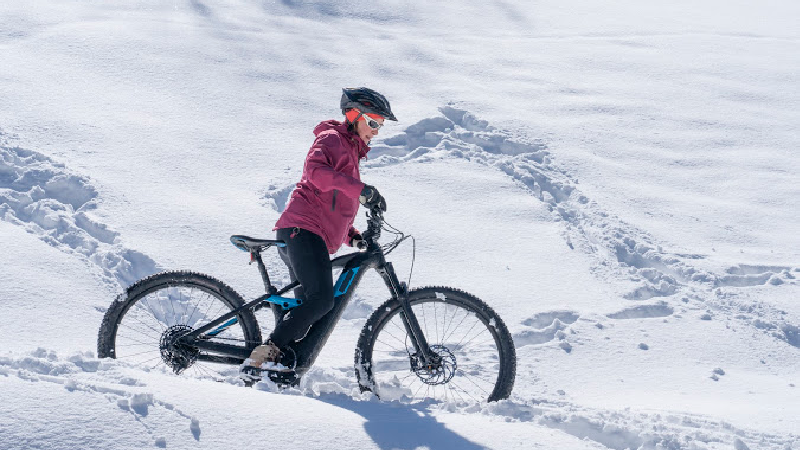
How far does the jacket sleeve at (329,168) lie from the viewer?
3865 millimetres

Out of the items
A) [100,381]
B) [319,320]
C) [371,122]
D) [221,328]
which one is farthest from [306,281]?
[100,381]

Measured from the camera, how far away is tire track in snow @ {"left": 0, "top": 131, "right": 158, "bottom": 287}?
6.15m

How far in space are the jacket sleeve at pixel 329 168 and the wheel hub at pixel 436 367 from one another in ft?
3.63

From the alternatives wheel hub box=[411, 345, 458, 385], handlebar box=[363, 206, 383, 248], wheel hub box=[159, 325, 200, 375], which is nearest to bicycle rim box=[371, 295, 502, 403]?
wheel hub box=[411, 345, 458, 385]

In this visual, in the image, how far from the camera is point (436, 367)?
13.9 feet

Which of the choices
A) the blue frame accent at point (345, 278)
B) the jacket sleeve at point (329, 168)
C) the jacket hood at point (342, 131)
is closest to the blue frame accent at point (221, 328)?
the blue frame accent at point (345, 278)

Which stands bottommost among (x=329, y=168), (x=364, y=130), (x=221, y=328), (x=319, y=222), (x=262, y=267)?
(x=221, y=328)

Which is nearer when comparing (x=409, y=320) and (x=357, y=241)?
(x=409, y=320)

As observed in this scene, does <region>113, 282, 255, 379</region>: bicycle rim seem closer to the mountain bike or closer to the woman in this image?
the mountain bike

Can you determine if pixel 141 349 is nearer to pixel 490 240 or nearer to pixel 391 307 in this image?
pixel 391 307

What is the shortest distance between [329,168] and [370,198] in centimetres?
29

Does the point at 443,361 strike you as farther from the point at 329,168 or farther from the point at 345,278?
the point at 329,168

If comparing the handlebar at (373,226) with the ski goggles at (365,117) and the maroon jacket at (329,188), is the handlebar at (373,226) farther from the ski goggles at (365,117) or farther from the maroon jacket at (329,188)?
the ski goggles at (365,117)

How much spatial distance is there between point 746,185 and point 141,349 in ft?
25.1
